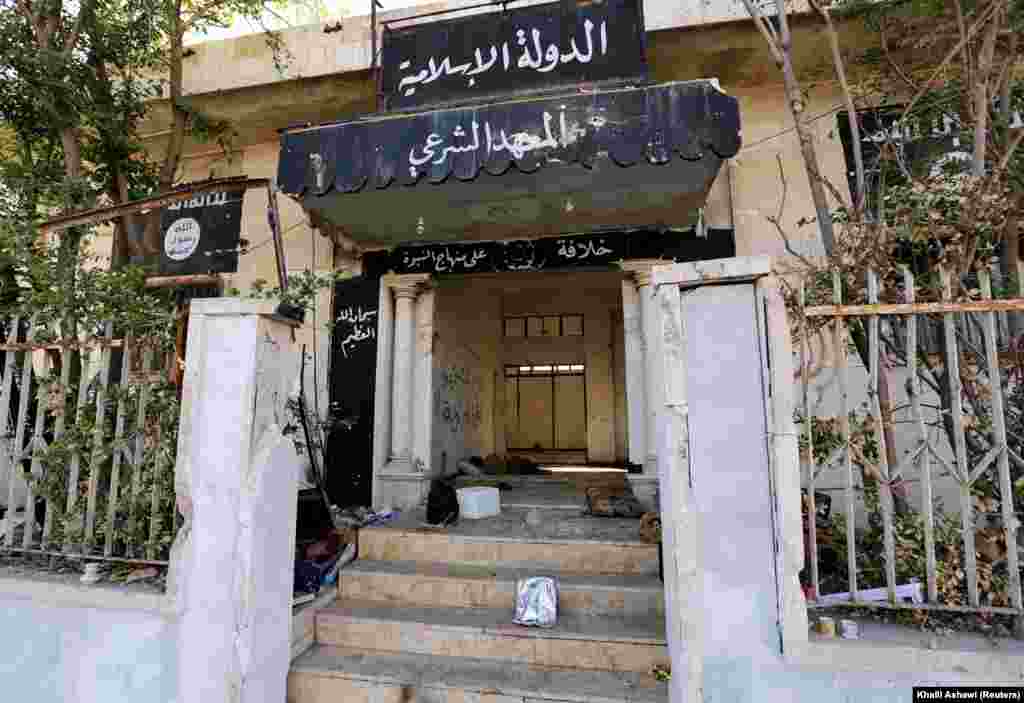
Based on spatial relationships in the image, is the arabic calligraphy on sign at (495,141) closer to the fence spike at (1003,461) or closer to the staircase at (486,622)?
the fence spike at (1003,461)

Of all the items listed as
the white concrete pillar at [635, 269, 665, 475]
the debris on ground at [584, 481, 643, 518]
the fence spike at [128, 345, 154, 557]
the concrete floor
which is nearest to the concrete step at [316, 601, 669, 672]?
the concrete floor

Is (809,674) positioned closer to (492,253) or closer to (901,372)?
(901,372)

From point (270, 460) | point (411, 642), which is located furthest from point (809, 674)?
point (270, 460)

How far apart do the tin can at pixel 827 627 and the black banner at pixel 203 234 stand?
632cm

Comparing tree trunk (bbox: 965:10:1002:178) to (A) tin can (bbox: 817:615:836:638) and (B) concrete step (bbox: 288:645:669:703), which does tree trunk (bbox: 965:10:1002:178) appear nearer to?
(A) tin can (bbox: 817:615:836:638)

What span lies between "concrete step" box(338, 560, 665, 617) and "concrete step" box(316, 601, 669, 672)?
0.07 meters

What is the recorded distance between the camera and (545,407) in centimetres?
973

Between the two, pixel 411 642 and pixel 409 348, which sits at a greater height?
pixel 409 348

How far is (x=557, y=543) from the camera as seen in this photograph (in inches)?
157

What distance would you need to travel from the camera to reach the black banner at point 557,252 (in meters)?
5.21

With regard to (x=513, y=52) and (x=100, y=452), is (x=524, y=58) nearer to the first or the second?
(x=513, y=52)

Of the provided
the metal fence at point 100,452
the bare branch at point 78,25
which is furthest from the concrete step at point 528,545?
the bare branch at point 78,25

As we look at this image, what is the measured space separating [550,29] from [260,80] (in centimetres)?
336

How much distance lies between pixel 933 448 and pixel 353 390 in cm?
494
